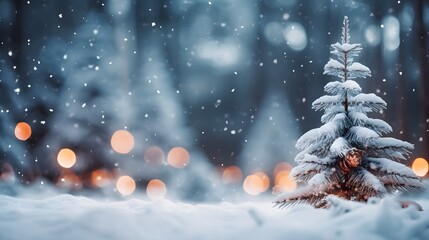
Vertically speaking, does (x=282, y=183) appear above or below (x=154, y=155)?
below

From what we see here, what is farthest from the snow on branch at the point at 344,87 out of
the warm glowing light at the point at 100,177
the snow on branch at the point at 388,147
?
the warm glowing light at the point at 100,177

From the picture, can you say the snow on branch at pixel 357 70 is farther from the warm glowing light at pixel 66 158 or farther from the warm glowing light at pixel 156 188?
the warm glowing light at pixel 66 158

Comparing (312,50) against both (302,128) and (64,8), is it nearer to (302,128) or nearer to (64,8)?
(302,128)

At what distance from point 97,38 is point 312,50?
3927 mm

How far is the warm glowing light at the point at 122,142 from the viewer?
25.7 feet

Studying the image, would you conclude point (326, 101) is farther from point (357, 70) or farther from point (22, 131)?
point (22, 131)

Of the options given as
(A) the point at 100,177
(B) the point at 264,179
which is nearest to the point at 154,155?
(A) the point at 100,177

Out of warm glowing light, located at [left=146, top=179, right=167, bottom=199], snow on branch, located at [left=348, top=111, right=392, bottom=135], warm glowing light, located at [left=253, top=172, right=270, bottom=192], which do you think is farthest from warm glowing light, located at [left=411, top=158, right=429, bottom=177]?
snow on branch, located at [left=348, top=111, right=392, bottom=135]

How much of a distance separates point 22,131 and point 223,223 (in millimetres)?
6044

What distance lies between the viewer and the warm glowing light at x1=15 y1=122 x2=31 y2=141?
746cm

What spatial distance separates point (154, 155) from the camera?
807 cm

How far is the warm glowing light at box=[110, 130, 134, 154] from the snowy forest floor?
4940 mm

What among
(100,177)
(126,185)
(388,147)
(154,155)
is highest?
(154,155)

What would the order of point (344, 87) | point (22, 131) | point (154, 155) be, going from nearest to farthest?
point (344, 87) < point (22, 131) < point (154, 155)
